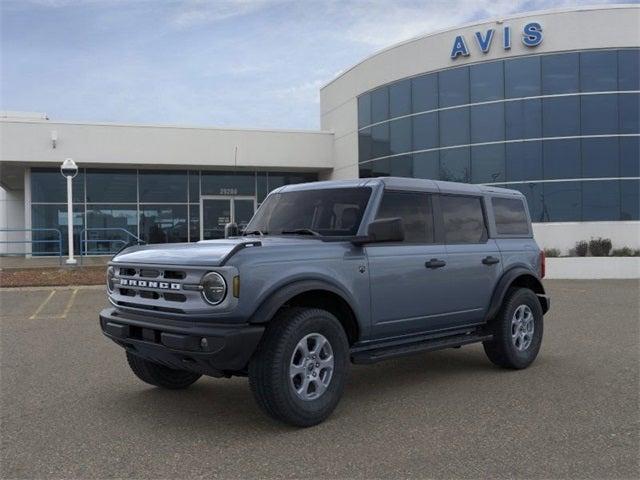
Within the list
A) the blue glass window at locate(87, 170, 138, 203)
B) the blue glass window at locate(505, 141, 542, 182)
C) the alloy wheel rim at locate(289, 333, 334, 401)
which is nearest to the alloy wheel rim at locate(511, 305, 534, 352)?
the alloy wheel rim at locate(289, 333, 334, 401)

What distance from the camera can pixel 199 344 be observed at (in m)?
4.40

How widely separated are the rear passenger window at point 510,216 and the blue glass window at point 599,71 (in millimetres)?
15615

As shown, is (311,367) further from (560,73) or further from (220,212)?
(220,212)

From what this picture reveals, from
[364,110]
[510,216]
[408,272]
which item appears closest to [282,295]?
[408,272]

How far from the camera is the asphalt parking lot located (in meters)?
4.02

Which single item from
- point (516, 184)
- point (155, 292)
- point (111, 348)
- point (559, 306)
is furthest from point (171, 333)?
point (516, 184)

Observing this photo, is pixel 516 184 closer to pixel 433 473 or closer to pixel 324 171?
pixel 324 171

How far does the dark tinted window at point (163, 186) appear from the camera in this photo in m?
26.0

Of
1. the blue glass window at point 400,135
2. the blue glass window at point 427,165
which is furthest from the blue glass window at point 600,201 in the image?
the blue glass window at point 400,135

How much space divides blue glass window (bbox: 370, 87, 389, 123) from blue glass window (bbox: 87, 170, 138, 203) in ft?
33.1

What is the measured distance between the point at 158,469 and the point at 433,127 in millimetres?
20667

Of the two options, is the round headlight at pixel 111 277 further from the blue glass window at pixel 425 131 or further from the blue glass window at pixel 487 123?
the blue glass window at pixel 425 131

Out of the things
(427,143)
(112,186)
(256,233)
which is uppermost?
(427,143)

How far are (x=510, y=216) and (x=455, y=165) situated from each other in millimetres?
15806
